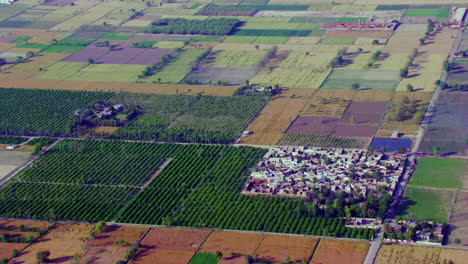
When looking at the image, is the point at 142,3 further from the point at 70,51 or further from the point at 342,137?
the point at 342,137

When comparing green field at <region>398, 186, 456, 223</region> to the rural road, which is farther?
green field at <region>398, 186, 456, 223</region>

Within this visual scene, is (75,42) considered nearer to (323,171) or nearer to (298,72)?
(298,72)

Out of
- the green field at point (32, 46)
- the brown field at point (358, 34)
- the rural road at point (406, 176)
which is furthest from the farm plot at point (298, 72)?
the green field at point (32, 46)

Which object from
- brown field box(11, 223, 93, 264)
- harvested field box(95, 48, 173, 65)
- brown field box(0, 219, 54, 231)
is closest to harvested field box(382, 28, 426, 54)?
harvested field box(95, 48, 173, 65)

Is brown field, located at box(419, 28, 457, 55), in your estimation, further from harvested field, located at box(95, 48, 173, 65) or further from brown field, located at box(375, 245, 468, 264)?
brown field, located at box(375, 245, 468, 264)

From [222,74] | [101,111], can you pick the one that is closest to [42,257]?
[101,111]

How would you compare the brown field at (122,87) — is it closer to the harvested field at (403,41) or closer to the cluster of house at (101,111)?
the cluster of house at (101,111)
